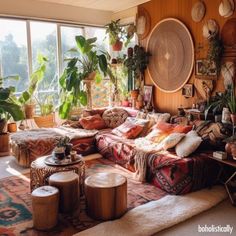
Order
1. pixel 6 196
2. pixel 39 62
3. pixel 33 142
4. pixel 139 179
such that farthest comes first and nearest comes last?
1. pixel 39 62
2. pixel 33 142
3. pixel 139 179
4. pixel 6 196

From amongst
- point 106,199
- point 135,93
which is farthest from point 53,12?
point 106,199

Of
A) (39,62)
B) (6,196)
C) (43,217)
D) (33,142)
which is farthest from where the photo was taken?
(39,62)

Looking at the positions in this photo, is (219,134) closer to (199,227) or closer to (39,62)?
(199,227)

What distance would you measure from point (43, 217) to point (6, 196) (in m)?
0.91

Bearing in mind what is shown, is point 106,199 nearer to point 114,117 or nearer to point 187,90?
point 187,90

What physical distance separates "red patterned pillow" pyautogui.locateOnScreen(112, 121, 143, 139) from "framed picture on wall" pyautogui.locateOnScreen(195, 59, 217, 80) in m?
1.21

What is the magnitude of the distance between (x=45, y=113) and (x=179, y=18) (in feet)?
10.2

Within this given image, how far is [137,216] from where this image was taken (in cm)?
272

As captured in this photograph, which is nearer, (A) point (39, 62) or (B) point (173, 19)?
(B) point (173, 19)

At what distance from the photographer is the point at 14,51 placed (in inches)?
210

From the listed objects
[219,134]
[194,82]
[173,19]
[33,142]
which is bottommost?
[33,142]

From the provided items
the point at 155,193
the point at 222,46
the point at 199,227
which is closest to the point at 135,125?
the point at 155,193

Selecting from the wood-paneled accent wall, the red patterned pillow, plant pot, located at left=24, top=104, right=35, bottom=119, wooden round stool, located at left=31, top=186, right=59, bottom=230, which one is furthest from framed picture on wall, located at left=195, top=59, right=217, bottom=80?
plant pot, located at left=24, top=104, right=35, bottom=119

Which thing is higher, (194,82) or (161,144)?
(194,82)
